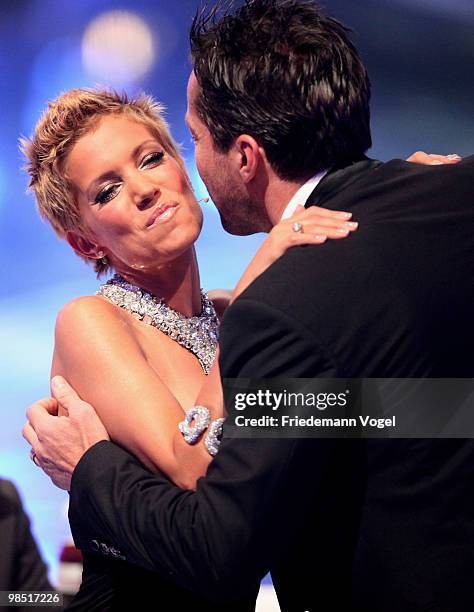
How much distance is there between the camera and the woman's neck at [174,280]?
2172 mm

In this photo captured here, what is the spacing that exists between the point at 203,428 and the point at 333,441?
0.32 metres

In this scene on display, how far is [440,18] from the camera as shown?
359cm

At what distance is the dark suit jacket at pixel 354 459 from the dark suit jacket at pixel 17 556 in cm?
88

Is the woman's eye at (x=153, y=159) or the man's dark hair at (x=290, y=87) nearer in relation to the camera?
the man's dark hair at (x=290, y=87)

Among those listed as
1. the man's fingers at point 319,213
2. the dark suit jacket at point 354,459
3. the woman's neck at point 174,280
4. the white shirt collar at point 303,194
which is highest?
the white shirt collar at point 303,194

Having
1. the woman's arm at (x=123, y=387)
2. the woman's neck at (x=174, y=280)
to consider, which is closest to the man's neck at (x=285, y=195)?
the woman's arm at (x=123, y=387)

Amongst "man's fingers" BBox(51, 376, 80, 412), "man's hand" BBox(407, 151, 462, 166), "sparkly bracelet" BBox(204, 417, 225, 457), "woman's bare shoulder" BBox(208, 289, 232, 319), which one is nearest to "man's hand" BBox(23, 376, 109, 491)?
"man's fingers" BBox(51, 376, 80, 412)

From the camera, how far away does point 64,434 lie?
5.84 ft

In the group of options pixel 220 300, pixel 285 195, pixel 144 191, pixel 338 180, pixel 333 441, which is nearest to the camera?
pixel 333 441

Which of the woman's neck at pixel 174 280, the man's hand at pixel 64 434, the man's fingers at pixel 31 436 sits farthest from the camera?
the woman's neck at pixel 174 280

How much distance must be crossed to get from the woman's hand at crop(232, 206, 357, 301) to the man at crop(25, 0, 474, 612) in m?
0.02

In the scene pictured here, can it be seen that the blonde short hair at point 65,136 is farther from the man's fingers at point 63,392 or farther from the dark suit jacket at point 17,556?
the dark suit jacket at point 17,556

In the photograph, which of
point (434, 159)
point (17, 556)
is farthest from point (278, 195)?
point (17, 556)

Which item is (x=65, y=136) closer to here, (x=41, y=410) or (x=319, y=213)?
(x=41, y=410)
